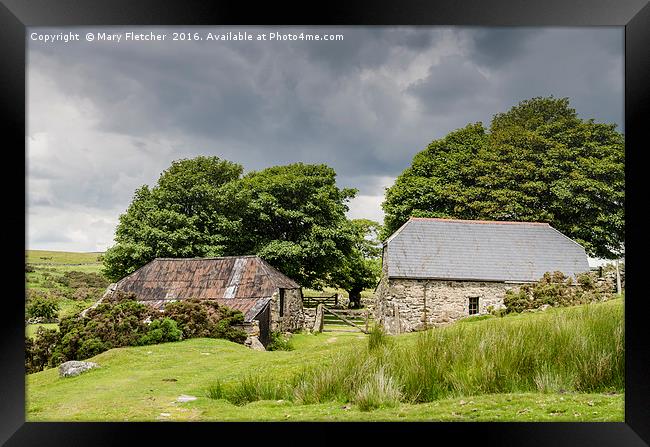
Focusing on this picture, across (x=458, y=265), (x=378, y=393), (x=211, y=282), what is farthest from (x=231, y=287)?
(x=458, y=265)

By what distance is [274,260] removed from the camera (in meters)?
5.75

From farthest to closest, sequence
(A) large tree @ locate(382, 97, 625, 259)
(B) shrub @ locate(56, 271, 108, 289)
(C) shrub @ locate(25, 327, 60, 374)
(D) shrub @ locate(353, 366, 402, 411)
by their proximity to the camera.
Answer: (A) large tree @ locate(382, 97, 625, 259)
(B) shrub @ locate(56, 271, 108, 289)
(C) shrub @ locate(25, 327, 60, 374)
(D) shrub @ locate(353, 366, 402, 411)

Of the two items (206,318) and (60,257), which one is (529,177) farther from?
(60,257)

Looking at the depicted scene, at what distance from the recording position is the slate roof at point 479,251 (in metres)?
5.61

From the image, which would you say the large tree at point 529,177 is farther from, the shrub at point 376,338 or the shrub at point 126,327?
the shrub at point 126,327

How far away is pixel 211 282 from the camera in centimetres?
561

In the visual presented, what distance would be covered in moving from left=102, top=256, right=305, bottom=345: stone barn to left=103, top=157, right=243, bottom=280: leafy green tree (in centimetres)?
14

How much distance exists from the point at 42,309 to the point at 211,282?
1845mm

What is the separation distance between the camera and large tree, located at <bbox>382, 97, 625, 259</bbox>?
17.7ft

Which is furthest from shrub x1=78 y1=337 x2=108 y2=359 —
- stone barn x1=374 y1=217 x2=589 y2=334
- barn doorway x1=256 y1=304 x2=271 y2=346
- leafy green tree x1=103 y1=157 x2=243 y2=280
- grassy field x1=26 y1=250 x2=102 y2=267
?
stone barn x1=374 y1=217 x2=589 y2=334

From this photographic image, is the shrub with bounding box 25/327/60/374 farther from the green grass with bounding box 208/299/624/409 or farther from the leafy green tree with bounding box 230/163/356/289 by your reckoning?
the leafy green tree with bounding box 230/163/356/289

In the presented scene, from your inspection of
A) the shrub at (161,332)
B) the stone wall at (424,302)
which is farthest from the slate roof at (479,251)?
the shrub at (161,332)

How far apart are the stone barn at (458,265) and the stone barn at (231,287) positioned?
1.08m

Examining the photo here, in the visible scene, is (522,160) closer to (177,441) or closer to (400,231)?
(400,231)
